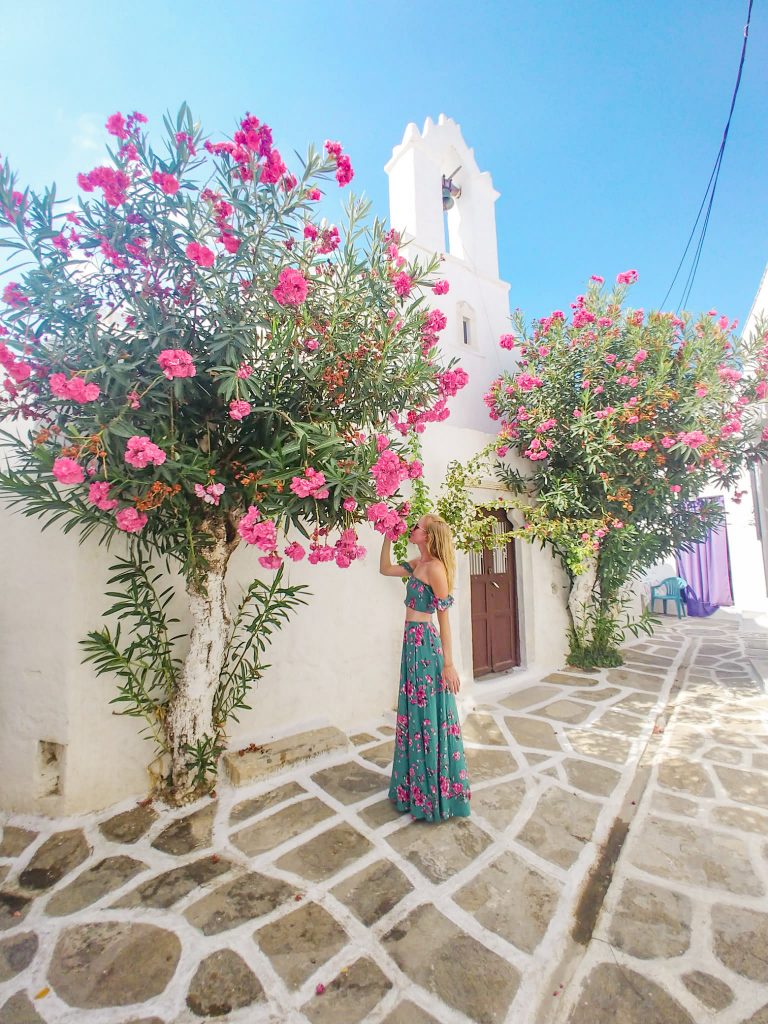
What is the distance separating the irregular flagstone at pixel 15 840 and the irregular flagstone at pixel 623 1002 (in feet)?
10.6

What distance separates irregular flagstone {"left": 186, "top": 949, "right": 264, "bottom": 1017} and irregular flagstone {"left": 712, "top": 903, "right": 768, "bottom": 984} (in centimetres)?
206

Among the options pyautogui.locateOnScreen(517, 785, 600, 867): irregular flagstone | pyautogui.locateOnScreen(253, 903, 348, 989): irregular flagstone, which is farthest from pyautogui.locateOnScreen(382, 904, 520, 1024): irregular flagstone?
pyautogui.locateOnScreen(517, 785, 600, 867): irregular flagstone

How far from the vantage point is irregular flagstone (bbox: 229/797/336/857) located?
9.21 feet

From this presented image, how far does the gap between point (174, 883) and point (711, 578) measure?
45.4 feet

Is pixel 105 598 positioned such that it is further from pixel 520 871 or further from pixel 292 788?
pixel 520 871

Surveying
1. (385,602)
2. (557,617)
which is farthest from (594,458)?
(385,602)

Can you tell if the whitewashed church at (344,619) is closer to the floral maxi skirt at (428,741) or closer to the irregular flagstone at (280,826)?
the irregular flagstone at (280,826)

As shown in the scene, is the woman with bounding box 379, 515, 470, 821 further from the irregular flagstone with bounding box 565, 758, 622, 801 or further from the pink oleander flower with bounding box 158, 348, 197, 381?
the pink oleander flower with bounding box 158, 348, 197, 381

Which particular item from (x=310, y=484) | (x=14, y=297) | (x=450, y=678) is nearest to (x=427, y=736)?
(x=450, y=678)

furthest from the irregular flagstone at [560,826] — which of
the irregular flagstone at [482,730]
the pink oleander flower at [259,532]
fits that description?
the pink oleander flower at [259,532]

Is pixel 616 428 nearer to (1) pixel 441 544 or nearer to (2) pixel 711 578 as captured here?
(1) pixel 441 544

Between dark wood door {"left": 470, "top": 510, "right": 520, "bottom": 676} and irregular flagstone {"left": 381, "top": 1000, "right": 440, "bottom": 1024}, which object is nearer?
irregular flagstone {"left": 381, "top": 1000, "right": 440, "bottom": 1024}

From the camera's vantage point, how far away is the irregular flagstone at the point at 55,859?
2.56 m

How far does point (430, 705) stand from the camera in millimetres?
2977
